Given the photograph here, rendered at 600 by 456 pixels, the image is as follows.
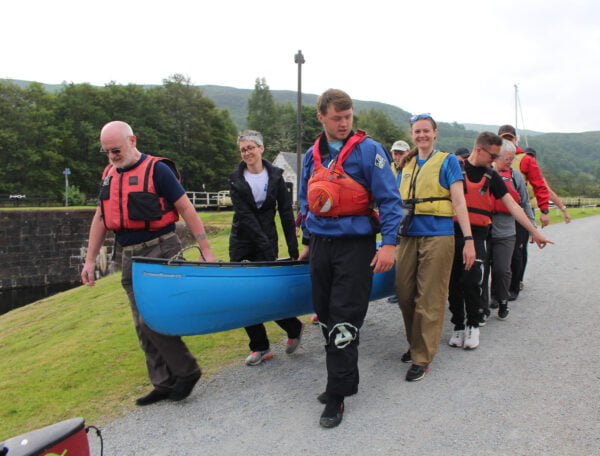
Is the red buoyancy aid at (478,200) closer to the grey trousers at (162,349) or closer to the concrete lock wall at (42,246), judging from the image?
the grey trousers at (162,349)

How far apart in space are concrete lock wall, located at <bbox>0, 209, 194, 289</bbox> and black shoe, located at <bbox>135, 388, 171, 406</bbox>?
725 inches

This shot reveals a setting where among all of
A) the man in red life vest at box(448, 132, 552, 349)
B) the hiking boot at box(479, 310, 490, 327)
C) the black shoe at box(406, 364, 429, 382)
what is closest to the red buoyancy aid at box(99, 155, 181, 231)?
the black shoe at box(406, 364, 429, 382)

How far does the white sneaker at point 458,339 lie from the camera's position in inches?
169

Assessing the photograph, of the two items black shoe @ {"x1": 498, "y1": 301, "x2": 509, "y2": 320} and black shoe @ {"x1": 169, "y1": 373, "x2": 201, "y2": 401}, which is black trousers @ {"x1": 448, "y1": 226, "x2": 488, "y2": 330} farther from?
black shoe @ {"x1": 169, "y1": 373, "x2": 201, "y2": 401}

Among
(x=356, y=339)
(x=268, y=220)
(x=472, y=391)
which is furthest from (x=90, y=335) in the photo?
(x=472, y=391)

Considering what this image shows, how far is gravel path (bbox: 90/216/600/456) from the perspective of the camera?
2664 millimetres

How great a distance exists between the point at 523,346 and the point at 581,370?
0.63m

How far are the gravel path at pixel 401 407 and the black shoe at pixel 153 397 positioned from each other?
0.24 feet

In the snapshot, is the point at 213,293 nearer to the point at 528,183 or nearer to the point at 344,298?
the point at 344,298

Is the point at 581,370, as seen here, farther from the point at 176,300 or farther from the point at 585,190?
the point at 585,190

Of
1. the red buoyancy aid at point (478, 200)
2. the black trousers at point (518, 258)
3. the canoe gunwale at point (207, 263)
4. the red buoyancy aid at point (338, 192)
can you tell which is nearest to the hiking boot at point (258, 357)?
the canoe gunwale at point (207, 263)

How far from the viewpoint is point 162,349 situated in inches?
131

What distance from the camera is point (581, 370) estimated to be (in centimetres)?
363

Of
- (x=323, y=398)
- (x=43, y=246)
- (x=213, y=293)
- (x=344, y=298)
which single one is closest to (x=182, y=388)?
(x=213, y=293)
